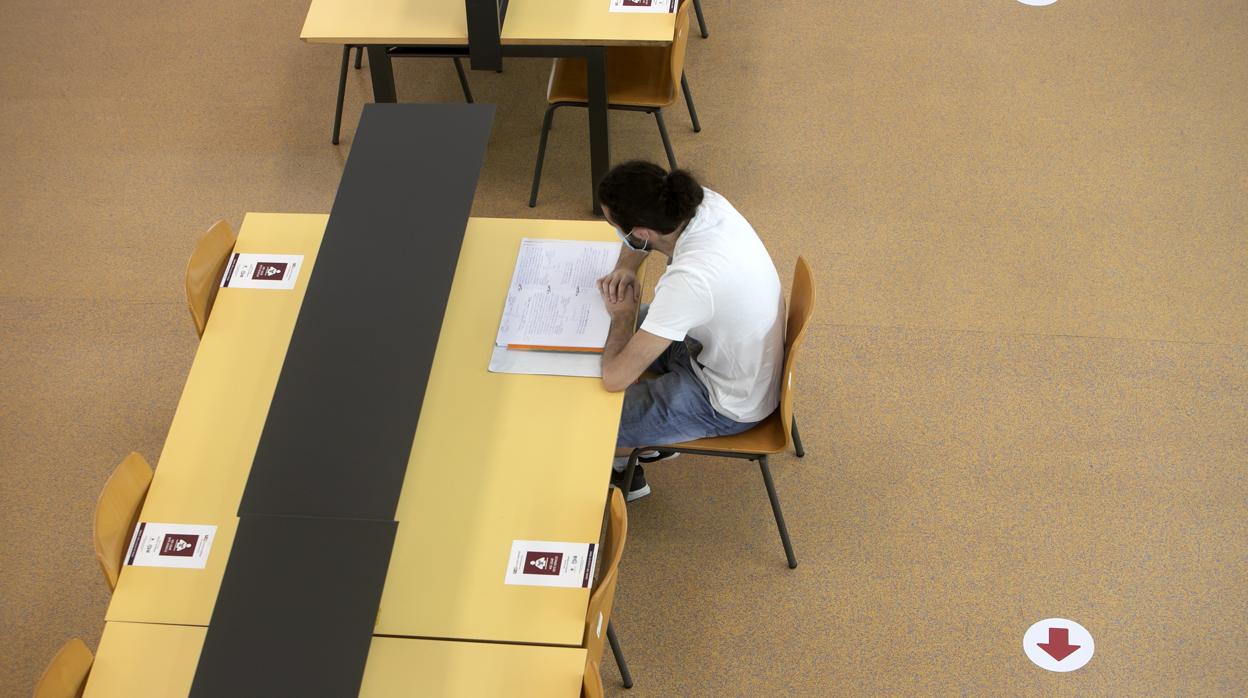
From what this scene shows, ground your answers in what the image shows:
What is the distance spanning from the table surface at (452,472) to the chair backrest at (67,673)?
0.10 metres

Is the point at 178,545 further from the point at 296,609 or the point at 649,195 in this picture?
the point at 649,195

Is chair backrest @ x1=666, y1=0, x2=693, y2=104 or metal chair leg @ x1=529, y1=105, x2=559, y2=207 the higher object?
chair backrest @ x1=666, y1=0, x2=693, y2=104

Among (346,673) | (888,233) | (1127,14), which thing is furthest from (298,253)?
(1127,14)

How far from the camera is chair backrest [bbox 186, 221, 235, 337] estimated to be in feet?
8.84

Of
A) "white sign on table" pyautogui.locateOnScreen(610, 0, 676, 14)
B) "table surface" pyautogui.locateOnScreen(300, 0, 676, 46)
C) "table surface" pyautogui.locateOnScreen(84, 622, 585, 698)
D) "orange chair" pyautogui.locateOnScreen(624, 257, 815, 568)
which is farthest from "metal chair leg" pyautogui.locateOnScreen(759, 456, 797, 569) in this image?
"white sign on table" pyautogui.locateOnScreen(610, 0, 676, 14)

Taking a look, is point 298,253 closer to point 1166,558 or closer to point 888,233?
point 888,233

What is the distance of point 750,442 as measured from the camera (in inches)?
109

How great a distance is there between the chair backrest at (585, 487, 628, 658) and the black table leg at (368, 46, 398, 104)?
2.01 metres

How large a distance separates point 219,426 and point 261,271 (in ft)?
1.60

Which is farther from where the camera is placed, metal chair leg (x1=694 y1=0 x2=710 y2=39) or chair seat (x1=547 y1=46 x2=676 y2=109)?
metal chair leg (x1=694 y1=0 x2=710 y2=39)

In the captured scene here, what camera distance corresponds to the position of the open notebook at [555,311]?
8.45 feet

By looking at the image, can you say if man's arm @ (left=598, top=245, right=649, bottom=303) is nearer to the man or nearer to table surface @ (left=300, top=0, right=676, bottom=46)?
the man

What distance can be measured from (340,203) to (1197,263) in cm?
286

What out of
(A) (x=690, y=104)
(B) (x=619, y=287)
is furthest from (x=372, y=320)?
(A) (x=690, y=104)
